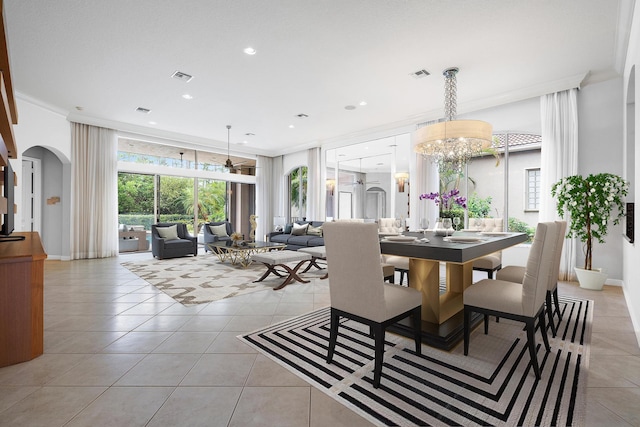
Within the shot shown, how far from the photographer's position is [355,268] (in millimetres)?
1850

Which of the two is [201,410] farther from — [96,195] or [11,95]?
[96,195]

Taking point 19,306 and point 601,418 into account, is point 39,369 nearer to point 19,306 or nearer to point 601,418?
point 19,306

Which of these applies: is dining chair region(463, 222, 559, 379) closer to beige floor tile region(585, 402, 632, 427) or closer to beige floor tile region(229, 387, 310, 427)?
beige floor tile region(585, 402, 632, 427)

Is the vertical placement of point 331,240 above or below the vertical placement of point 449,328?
above

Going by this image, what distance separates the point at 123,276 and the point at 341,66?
4473mm

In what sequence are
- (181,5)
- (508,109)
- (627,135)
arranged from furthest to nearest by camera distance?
(508,109), (627,135), (181,5)

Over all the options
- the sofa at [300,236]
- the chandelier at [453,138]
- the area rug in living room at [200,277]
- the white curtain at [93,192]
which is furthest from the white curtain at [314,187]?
the white curtain at [93,192]

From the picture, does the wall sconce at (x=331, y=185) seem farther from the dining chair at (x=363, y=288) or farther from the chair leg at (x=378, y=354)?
the chair leg at (x=378, y=354)

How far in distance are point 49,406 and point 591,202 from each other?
5477 millimetres

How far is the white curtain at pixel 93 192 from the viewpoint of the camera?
624 centimetres

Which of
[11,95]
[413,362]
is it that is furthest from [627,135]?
[11,95]

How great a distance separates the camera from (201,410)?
1.55m

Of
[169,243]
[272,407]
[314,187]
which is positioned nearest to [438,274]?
[272,407]

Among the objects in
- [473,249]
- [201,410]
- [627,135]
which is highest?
[627,135]
